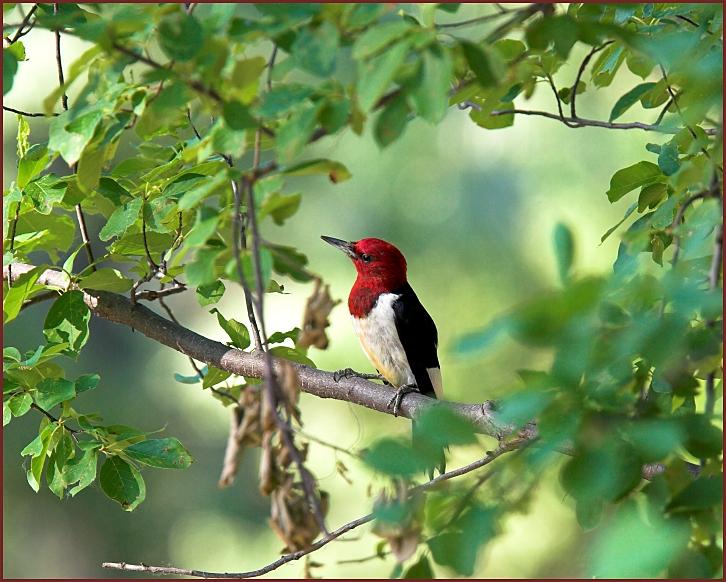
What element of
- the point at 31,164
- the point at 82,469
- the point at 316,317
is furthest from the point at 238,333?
the point at 316,317

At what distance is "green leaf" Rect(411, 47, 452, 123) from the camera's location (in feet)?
3.10

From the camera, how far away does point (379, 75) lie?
0.92 metres

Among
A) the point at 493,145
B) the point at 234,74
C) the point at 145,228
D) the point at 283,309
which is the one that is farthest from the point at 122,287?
the point at 493,145

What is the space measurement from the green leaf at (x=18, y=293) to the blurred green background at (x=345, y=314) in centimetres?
466

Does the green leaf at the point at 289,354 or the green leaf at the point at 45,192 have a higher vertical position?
the green leaf at the point at 45,192

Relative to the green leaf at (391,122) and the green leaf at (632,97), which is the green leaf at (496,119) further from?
the green leaf at (391,122)

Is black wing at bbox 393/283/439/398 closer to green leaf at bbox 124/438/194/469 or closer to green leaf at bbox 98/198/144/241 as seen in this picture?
green leaf at bbox 124/438/194/469

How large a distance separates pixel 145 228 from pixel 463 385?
18.8ft

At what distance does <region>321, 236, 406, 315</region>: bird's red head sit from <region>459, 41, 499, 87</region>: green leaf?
2.06m

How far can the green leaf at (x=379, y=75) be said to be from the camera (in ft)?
3.00

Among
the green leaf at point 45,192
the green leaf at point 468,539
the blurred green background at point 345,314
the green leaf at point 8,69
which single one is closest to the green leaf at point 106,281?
the green leaf at point 45,192

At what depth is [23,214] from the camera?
181 cm

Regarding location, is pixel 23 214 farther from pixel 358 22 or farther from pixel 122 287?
pixel 358 22

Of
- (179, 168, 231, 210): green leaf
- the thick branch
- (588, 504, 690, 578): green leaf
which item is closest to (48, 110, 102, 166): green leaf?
(179, 168, 231, 210): green leaf
